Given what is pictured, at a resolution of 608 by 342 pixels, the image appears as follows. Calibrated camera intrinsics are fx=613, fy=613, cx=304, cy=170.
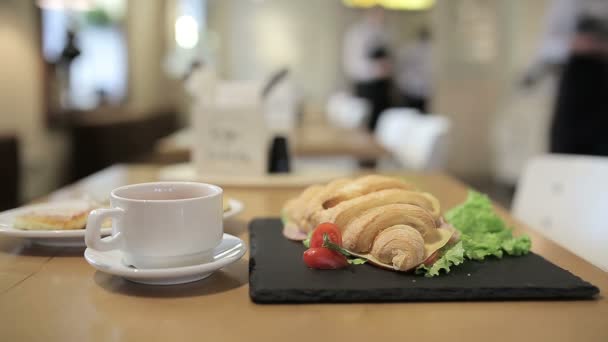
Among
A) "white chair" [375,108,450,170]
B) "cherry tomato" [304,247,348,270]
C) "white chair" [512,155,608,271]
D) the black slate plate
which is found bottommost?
"white chair" [375,108,450,170]

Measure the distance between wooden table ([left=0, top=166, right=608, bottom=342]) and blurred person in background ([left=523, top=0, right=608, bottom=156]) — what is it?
281cm

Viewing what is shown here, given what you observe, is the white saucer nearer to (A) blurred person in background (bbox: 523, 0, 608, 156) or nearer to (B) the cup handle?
(B) the cup handle

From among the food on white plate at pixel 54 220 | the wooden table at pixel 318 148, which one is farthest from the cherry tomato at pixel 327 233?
the wooden table at pixel 318 148

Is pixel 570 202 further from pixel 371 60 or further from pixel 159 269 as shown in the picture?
pixel 371 60

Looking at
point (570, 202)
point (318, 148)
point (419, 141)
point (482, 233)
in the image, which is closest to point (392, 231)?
point (482, 233)

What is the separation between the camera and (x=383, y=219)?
804mm

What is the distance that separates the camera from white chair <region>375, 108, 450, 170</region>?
359 cm

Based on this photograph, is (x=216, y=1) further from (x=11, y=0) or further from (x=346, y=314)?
(x=346, y=314)

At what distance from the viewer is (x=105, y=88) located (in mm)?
5316

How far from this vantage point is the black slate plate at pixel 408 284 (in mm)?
712

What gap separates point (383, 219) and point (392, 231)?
0.08 ft

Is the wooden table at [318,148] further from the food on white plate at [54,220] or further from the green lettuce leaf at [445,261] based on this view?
the green lettuce leaf at [445,261]

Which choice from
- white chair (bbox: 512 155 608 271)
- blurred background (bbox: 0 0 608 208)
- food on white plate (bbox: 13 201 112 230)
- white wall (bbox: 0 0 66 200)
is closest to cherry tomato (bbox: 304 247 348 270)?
food on white plate (bbox: 13 201 112 230)

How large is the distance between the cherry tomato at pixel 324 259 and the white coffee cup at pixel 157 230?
0.13 meters
